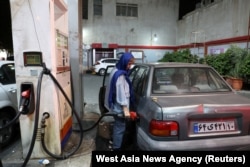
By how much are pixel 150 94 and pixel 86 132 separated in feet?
6.23

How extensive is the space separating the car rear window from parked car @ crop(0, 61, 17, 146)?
2.36 meters

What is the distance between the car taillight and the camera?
7.26 feet

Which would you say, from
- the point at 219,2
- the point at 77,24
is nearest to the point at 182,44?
the point at 219,2

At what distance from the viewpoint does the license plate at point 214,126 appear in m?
2.25

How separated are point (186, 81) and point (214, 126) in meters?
0.85

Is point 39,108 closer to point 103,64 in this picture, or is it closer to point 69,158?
point 69,158

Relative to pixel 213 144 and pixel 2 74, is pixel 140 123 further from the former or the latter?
pixel 2 74

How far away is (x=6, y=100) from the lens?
3424 mm

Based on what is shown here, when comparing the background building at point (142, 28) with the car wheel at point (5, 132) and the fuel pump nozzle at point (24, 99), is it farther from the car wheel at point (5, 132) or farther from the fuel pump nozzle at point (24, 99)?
the fuel pump nozzle at point (24, 99)

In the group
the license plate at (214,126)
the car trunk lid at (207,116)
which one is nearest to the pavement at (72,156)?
the car trunk lid at (207,116)

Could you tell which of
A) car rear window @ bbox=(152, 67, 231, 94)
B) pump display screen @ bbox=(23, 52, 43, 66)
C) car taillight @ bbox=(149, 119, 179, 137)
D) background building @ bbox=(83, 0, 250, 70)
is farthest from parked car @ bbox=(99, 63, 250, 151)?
background building @ bbox=(83, 0, 250, 70)

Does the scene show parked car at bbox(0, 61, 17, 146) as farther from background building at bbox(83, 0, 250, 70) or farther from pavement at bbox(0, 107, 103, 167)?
background building at bbox(83, 0, 250, 70)

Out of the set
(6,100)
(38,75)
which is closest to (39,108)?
(38,75)

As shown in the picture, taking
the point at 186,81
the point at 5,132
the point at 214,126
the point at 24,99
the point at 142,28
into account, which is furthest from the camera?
the point at 142,28
